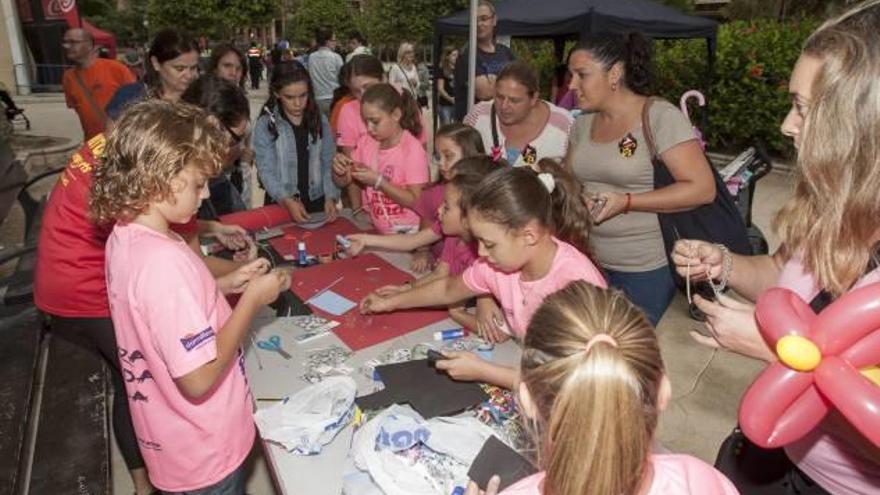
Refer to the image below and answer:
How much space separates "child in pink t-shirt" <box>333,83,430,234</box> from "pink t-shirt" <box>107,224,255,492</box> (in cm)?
147

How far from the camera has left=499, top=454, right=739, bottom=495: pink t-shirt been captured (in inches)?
40.2

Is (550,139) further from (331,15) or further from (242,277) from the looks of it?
(331,15)

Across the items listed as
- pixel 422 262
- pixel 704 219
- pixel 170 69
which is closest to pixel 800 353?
pixel 704 219

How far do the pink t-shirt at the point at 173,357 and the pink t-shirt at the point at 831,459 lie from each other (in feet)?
4.31

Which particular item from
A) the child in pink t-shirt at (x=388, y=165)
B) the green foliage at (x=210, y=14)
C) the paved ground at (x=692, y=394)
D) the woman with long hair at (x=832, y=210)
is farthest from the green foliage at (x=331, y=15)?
the woman with long hair at (x=832, y=210)

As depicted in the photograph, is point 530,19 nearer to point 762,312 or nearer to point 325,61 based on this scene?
point 325,61

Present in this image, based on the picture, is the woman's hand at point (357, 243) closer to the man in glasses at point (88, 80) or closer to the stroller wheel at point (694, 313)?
the stroller wheel at point (694, 313)

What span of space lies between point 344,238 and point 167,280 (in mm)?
1548

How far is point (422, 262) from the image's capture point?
272 cm

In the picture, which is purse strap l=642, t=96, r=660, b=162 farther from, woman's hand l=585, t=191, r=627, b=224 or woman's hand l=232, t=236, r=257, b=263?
woman's hand l=232, t=236, r=257, b=263

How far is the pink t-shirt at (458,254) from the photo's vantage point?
2.39 meters

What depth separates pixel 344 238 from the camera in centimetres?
290

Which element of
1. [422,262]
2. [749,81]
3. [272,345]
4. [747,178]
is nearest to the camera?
[272,345]

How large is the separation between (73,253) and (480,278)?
52.6 inches
